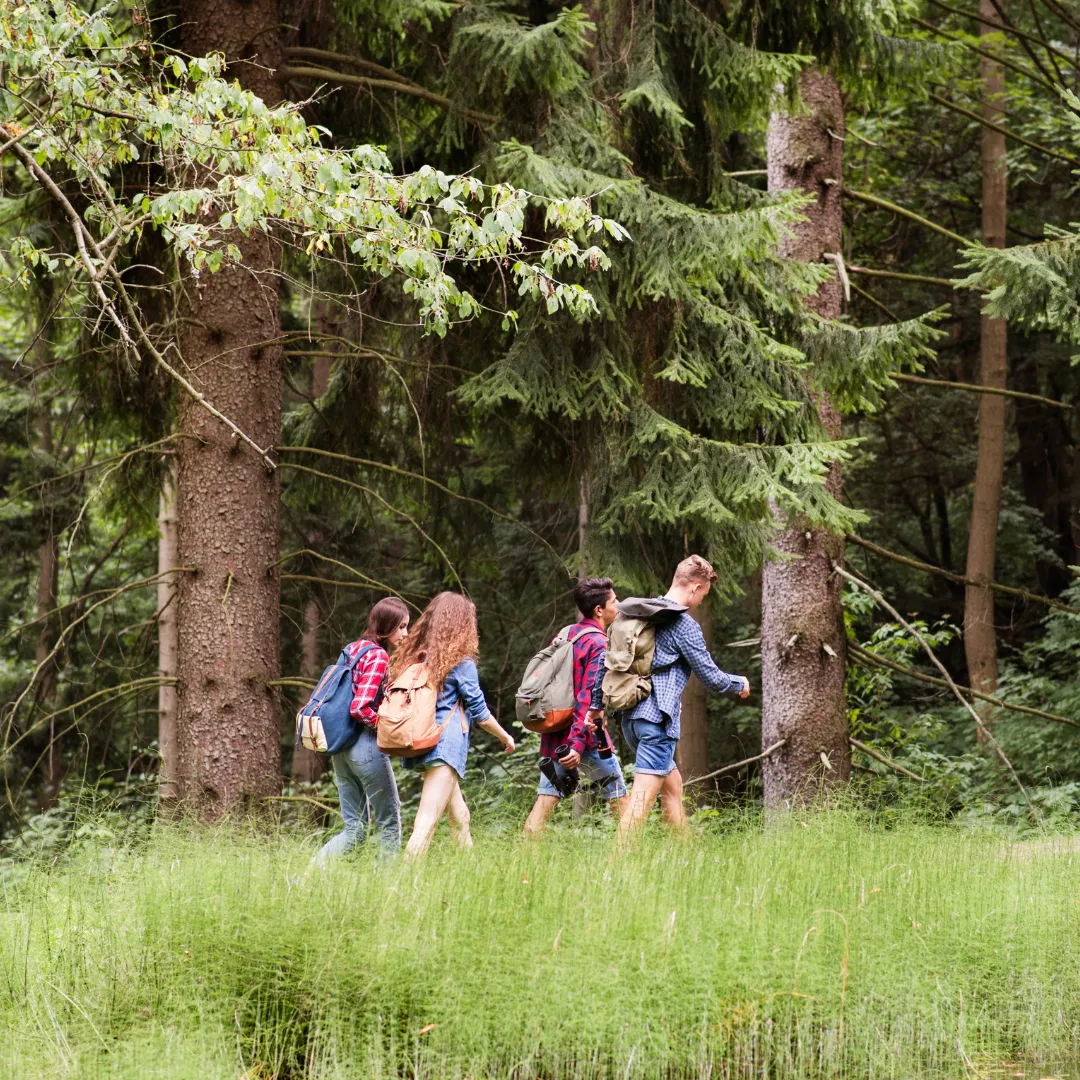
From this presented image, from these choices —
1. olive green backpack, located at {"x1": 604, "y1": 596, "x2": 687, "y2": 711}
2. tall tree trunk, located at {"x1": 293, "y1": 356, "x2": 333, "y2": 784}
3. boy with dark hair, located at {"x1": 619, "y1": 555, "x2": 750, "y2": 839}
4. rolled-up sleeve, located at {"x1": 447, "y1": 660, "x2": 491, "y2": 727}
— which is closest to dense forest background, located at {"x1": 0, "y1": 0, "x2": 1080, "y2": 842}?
boy with dark hair, located at {"x1": 619, "y1": 555, "x2": 750, "y2": 839}

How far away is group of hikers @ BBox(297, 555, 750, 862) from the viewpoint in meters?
6.49

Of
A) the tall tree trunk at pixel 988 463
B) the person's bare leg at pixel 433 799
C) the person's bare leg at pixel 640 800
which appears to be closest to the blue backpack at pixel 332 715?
the person's bare leg at pixel 433 799

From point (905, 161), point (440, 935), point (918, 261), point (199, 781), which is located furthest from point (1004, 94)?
point (440, 935)

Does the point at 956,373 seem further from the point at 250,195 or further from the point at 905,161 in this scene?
the point at 250,195

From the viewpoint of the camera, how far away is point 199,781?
7.58m

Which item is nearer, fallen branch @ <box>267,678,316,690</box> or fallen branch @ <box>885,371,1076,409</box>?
fallen branch @ <box>267,678,316,690</box>

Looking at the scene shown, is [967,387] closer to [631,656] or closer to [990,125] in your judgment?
[990,125]

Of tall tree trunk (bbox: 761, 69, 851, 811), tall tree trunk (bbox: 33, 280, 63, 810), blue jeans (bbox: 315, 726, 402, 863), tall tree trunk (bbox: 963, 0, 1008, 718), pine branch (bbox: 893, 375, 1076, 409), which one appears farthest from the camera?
tall tree trunk (bbox: 963, 0, 1008, 718)

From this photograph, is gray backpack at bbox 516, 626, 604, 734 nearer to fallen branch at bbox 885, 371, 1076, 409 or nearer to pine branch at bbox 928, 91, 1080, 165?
fallen branch at bbox 885, 371, 1076, 409

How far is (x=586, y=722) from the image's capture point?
22.9 feet

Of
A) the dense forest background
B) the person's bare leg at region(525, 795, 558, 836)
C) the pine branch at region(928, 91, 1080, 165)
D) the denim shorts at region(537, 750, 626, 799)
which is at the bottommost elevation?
the person's bare leg at region(525, 795, 558, 836)

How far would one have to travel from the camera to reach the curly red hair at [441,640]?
6504 millimetres

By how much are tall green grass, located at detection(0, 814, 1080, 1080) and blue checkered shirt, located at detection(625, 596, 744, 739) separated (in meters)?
1.09

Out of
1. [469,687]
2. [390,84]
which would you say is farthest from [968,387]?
[469,687]
